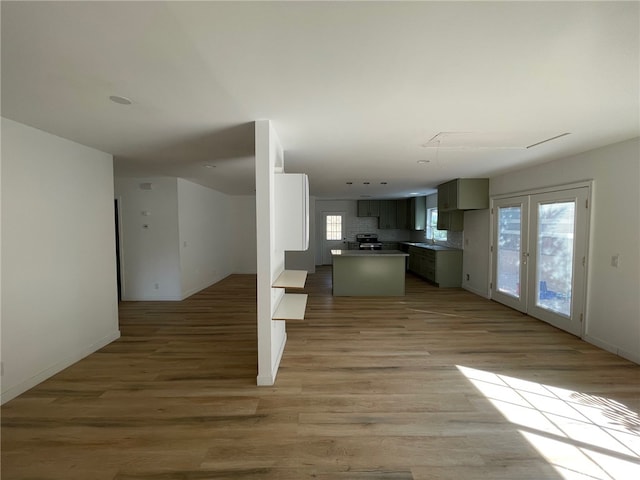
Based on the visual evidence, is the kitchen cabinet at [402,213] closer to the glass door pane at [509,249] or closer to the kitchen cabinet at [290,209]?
the glass door pane at [509,249]

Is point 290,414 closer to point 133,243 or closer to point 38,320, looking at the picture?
point 38,320

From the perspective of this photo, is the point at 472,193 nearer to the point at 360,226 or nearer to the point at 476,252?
the point at 476,252

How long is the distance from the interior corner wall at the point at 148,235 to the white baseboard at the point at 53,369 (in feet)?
6.22

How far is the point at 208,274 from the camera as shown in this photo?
6.76 metres

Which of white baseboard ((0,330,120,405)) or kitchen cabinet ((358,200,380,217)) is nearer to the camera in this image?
white baseboard ((0,330,120,405))

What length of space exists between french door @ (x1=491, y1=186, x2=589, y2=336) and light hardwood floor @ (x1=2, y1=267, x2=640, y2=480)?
0.55m

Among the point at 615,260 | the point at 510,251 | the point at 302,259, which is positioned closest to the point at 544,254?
the point at 510,251

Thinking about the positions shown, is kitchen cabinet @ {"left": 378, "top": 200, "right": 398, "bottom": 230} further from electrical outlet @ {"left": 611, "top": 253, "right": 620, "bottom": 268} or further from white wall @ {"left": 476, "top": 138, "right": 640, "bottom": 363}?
electrical outlet @ {"left": 611, "top": 253, "right": 620, "bottom": 268}

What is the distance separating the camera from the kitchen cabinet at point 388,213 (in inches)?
381

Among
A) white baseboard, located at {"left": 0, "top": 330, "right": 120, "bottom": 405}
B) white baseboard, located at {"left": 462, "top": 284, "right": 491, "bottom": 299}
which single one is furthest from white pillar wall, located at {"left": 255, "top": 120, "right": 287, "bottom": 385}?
white baseboard, located at {"left": 462, "top": 284, "right": 491, "bottom": 299}

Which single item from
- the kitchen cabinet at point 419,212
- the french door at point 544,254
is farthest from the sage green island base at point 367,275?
the kitchen cabinet at point 419,212

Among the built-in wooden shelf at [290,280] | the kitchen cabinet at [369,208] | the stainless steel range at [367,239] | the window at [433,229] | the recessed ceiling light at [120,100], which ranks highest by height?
the recessed ceiling light at [120,100]

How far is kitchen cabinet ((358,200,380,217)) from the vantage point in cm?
968

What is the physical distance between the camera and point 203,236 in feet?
21.2
